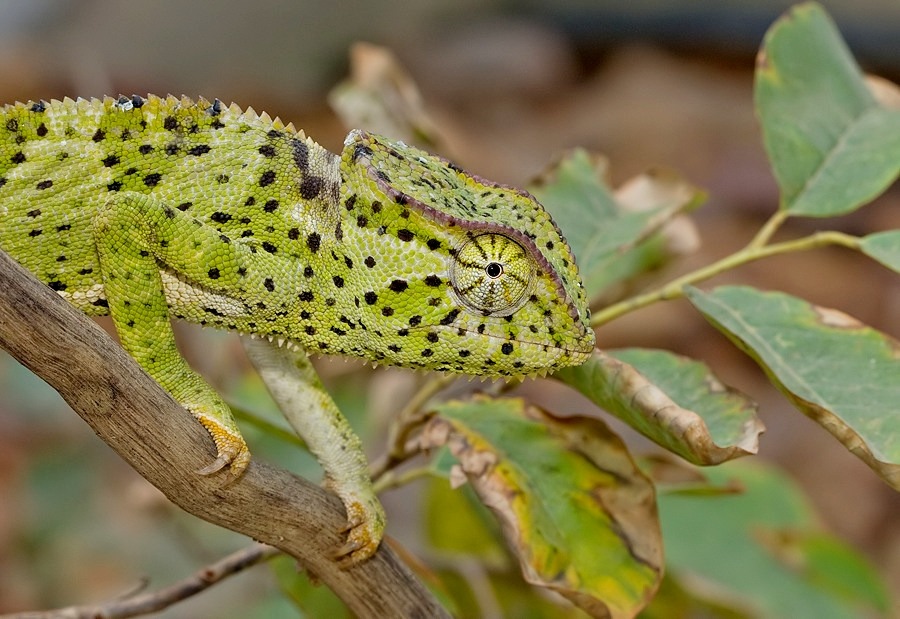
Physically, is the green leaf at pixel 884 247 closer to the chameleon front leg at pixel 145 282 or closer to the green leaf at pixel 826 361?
the green leaf at pixel 826 361

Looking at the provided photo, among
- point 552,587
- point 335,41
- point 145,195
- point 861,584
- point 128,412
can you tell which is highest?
point 335,41

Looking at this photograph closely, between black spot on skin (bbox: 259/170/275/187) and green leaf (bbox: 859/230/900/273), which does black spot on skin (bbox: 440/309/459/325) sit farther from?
green leaf (bbox: 859/230/900/273)

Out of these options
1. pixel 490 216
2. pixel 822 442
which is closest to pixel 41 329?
pixel 490 216

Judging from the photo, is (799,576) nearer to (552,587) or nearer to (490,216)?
(552,587)

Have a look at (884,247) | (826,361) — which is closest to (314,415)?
(826,361)

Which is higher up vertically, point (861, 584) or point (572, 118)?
point (572, 118)

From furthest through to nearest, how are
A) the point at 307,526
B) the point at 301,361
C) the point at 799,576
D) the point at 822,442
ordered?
the point at 822,442, the point at 799,576, the point at 301,361, the point at 307,526

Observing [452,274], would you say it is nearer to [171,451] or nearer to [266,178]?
[266,178]
